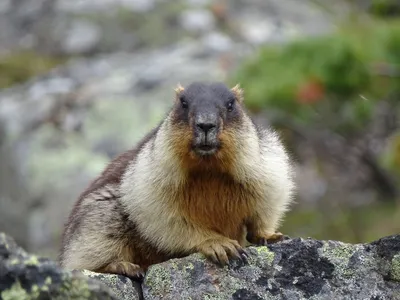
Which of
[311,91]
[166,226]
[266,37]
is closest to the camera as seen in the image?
[166,226]

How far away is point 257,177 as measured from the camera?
6777mm

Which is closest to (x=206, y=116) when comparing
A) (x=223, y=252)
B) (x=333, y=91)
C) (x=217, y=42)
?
(x=223, y=252)

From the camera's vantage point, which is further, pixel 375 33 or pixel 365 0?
pixel 365 0

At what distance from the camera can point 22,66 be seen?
2084 cm

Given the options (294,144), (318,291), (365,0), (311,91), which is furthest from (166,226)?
(365,0)

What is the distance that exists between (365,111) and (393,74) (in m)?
0.95

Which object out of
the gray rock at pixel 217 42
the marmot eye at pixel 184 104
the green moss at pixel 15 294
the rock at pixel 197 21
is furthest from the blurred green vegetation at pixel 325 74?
the green moss at pixel 15 294

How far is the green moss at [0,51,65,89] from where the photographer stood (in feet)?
66.6

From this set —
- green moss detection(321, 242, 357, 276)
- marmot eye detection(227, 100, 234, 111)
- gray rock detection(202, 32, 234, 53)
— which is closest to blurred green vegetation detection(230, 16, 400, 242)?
gray rock detection(202, 32, 234, 53)

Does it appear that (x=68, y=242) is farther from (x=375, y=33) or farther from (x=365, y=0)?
(x=365, y=0)

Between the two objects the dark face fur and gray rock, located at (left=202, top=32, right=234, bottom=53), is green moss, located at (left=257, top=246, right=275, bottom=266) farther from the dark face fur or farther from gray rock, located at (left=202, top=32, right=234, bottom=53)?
gray rock, located at (left=202, top=32, right=234, bottom=53)

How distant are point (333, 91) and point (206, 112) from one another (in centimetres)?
937

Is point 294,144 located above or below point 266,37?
below

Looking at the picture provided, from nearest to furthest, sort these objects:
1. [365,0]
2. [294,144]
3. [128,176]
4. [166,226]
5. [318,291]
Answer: [318,291] < [166,226] < [128,176] < [294,144] < [365,0]
